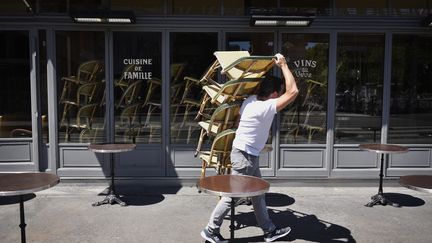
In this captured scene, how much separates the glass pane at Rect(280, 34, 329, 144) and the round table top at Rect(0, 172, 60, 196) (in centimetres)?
414

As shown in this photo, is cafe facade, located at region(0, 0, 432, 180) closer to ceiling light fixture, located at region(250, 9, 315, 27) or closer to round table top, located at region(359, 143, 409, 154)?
ceiling light fixture, located at region(250, 9, 315, 27)

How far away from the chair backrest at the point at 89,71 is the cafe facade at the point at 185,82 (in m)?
0.02

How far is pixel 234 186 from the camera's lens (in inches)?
142

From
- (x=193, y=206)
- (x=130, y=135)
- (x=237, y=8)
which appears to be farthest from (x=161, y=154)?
(x=237, y=8)

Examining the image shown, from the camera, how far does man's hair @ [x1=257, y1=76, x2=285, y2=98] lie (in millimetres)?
4379

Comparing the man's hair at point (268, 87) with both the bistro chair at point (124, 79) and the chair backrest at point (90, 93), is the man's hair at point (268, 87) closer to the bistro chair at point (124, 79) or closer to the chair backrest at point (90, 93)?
the bistro chair at point (124, 79)

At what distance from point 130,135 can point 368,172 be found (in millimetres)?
4077

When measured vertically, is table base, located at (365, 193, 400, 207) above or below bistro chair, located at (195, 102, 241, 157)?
below

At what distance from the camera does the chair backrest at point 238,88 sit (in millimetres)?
4570

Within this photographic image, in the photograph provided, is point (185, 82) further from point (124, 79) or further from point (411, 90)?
point (411, 90)

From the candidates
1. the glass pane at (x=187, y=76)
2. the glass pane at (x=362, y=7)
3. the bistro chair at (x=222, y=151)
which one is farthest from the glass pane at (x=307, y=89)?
the bistro chair at (x=222, y=151)

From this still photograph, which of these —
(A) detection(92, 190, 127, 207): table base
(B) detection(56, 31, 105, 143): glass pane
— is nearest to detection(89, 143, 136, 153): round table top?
(A) detection(92, 190, 127, 207): table base

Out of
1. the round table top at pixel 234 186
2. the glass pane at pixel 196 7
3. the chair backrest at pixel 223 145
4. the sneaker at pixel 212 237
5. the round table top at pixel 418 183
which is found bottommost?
the sneaker at pixel 212 237

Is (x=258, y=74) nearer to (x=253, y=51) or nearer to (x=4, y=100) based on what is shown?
(x=253, y=51)
